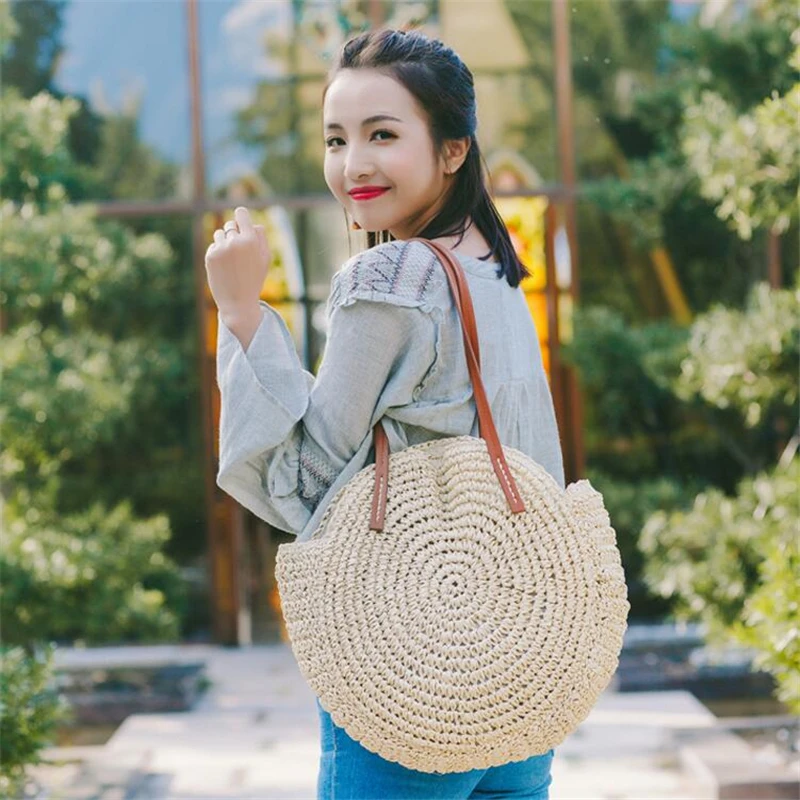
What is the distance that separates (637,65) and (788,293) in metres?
2.93

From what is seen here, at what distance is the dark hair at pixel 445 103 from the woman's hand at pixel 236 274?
220 mm

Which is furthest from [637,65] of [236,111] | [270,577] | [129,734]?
[129,734]

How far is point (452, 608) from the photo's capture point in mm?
1290

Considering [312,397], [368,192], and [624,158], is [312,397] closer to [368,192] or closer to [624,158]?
[368,192]

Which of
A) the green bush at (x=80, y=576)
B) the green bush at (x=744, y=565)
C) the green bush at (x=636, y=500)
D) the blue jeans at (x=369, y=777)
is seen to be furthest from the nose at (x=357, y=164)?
the green bush at (x=636, y=500)

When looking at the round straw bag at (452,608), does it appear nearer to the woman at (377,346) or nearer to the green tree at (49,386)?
the woman at (377,346)

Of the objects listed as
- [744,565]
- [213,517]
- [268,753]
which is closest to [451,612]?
[744,565]

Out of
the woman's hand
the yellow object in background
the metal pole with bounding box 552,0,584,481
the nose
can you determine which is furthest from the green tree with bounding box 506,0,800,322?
the woman's hand

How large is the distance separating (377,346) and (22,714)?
2255 mm

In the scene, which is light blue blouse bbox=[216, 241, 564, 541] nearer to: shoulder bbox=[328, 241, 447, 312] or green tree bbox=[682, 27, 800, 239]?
shoulder bbox=[328, 241, 447, 312]

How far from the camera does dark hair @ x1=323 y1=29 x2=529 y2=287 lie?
4.80ft

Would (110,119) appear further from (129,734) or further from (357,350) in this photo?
(357,350)

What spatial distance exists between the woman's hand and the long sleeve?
3cm

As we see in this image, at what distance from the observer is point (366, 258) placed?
138 centimetres
